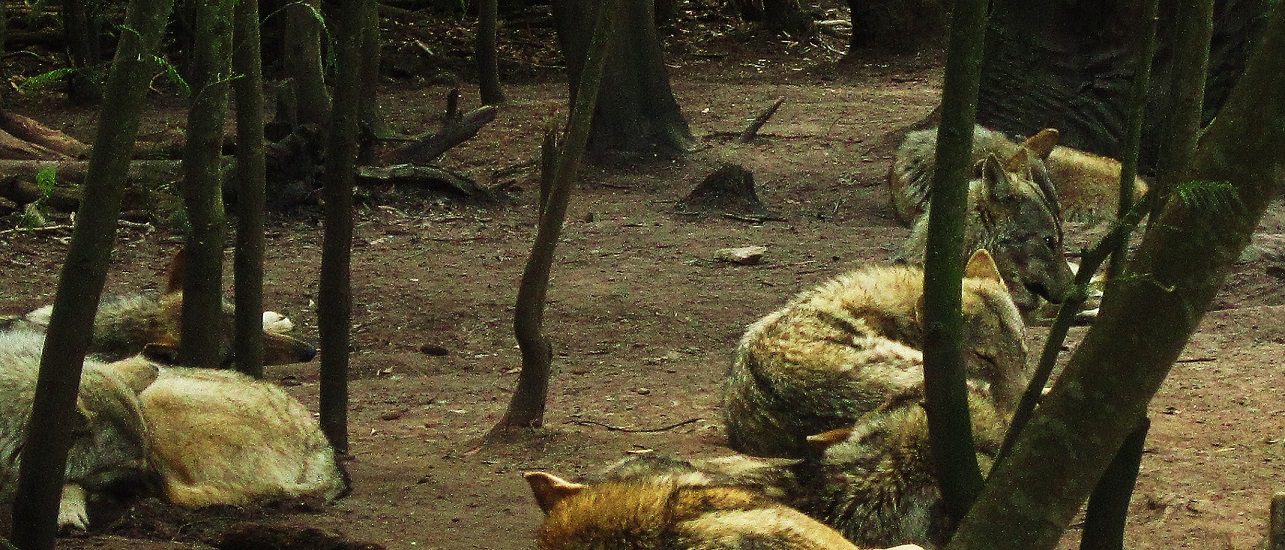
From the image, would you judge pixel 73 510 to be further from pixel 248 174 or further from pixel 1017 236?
pixel 1017 236

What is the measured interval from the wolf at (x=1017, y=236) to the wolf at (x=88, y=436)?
4528 mm

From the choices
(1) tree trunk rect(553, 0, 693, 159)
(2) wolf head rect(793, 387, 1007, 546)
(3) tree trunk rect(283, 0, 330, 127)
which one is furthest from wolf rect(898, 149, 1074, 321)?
(3) tree trunk rect(283, 0, 330, 127)

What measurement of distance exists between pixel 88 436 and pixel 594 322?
4.35 meters

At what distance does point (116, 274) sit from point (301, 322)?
6.20 feet

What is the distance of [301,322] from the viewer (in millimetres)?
8367

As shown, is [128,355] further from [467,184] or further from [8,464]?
[467,184]

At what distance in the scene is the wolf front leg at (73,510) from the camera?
391 centimetres

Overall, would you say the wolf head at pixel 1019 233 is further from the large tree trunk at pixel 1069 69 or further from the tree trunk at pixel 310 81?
the tree trunk at pixel 310 81

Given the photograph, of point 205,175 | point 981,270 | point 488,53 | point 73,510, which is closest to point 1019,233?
point 981,270

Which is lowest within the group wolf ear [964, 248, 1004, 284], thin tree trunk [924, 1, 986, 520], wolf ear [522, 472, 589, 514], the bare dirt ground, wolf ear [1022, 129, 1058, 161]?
the bare dirt ground

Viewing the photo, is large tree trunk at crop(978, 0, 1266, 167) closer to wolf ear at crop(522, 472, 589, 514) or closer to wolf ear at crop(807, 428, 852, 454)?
wolf ear at crop(807, 428, 852, 454)

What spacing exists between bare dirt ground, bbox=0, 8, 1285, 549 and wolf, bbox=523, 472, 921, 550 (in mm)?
1020

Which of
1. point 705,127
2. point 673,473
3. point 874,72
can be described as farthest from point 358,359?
point 874,72

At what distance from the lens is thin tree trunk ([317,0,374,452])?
5.01 meters
